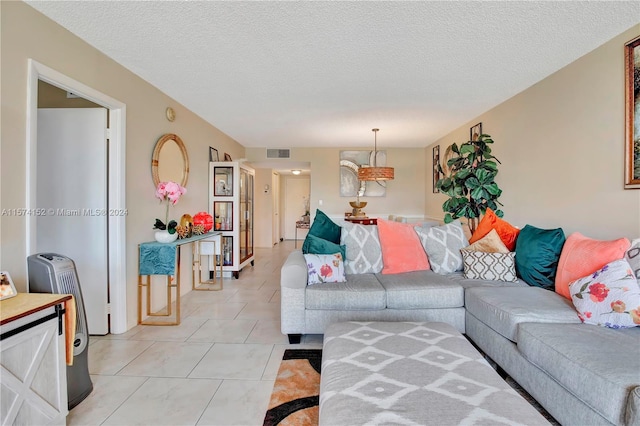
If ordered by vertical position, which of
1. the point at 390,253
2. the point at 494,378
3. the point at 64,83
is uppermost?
the point at 64,83

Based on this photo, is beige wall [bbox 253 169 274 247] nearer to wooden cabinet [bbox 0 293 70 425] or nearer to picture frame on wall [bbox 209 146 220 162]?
picture frame on wall [bbox 209 146 220 162]

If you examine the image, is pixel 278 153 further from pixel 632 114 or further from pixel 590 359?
pixel 590 359

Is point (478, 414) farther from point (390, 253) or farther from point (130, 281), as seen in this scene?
point (130, 281)

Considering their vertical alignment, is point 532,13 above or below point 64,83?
above

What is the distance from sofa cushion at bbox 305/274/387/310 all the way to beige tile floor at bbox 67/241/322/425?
1.25 feet

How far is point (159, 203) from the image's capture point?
3.36 m

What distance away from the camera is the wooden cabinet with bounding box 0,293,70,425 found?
126cm

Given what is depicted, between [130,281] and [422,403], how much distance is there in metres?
2.81

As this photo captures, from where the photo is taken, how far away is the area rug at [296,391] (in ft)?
5.33

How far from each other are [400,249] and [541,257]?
44.5 inches

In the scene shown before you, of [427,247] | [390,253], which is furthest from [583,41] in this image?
[390,253]

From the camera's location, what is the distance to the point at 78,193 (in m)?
2.67

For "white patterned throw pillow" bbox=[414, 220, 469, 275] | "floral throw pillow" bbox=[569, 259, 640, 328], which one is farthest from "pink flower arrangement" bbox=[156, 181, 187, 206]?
"floral throw pillow" bbox=[569, 259, 640, 328]

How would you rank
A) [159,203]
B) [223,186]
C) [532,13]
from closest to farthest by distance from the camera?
1. [532,13]
2. [159,203]
3. [223,186]
